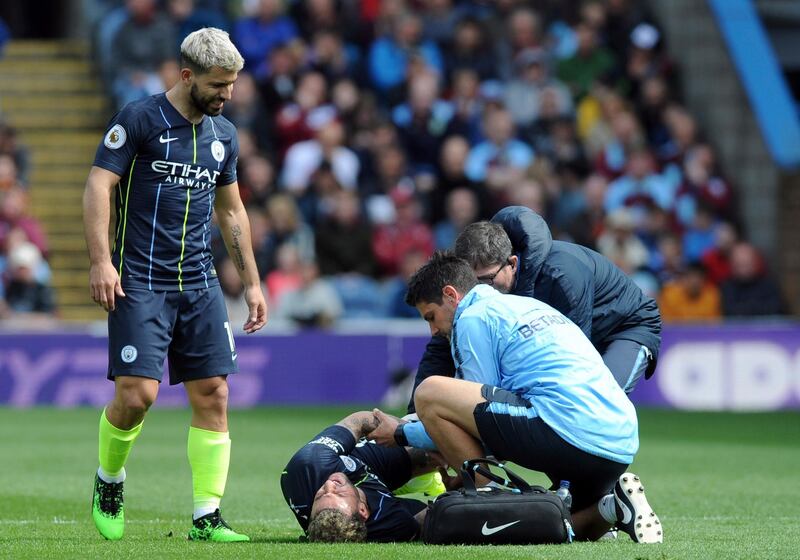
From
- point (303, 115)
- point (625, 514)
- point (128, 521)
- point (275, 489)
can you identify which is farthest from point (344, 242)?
point (625, 514)

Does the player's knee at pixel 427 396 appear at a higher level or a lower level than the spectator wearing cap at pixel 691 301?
higher

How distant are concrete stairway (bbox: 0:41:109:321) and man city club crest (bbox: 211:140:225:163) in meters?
12.6

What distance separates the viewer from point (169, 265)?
309 inches

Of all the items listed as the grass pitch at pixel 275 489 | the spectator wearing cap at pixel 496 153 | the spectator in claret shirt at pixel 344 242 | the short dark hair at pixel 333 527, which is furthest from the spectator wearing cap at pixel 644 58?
the short dark hair at pixel 333 527

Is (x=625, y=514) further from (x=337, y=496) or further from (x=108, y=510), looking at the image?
(x=108, y=510)

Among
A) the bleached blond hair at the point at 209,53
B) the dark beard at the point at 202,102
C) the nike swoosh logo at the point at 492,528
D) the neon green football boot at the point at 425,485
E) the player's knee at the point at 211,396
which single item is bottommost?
the neon green football boot at the point at 425,485

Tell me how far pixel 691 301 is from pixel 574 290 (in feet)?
36.1

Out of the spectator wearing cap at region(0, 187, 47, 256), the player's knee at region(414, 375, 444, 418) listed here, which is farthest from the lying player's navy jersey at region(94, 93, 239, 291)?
the spectator wearing cap at region(0, 187, 47, 256)

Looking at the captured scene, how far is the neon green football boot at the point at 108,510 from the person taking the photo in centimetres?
786

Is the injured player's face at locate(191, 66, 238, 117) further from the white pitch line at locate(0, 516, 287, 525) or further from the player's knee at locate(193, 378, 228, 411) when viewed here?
the white pitch line at locate(0, 516, 287, 525)

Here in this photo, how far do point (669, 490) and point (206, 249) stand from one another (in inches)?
156

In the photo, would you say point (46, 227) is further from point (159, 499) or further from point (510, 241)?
point (510, 241)

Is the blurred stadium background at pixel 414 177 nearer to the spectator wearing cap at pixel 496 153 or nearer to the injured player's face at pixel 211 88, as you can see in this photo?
the spectator wearing cap at pixel 496 153

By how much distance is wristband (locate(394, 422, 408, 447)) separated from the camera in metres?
7.95
